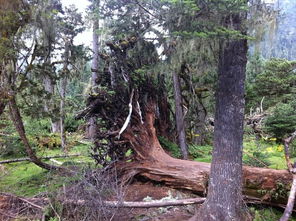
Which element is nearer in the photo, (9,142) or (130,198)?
(130,198)

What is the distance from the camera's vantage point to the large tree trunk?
4.56 meters

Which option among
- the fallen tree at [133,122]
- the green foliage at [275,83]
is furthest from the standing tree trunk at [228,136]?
the green foliage at [275,83]

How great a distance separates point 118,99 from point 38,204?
2.79m

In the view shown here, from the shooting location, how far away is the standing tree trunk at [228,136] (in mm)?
3579

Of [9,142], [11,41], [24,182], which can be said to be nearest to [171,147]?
[24,182]

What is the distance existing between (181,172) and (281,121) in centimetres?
617

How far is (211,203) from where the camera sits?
380 cm

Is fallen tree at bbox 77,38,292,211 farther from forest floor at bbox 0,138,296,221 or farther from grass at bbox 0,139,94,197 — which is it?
grass at bbox 0,139,94,197

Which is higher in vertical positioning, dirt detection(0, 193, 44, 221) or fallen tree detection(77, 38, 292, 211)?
fallen tree detection(77, 38, 292, 211)

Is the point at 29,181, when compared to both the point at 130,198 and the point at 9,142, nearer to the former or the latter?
the point at 9,142

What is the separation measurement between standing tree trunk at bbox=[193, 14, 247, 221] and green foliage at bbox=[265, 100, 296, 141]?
690 cm

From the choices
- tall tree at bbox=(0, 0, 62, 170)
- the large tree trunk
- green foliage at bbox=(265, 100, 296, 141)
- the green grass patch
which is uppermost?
tall tree at bbox=(0, 0, 62, 170)

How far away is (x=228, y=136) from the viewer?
363 cm

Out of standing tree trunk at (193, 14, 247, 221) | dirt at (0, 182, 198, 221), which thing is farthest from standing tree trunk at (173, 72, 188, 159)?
standing tree trunk at (193, 14, 247, 221)
